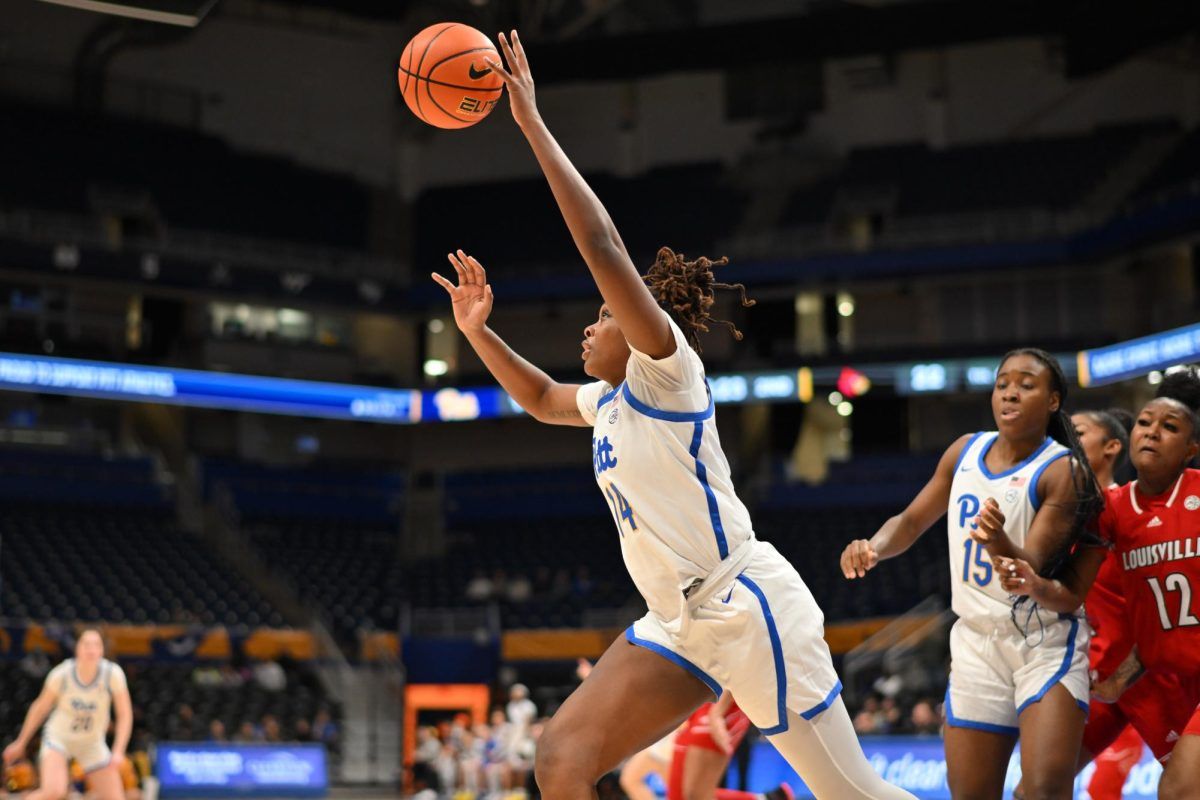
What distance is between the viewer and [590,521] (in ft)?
109

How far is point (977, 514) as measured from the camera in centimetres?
510

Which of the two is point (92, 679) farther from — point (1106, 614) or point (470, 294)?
point (1106, 614)

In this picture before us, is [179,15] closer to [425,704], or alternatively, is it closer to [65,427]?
[425,704]

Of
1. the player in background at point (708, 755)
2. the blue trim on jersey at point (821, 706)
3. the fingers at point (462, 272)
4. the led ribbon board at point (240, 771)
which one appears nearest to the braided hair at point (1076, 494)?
the blue trim on jersey at point (821, 706)

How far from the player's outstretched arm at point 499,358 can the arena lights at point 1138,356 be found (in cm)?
2266

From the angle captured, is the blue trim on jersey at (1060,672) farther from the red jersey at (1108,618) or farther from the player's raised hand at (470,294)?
the player's raised hand at (470,294)

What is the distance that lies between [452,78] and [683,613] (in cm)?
242

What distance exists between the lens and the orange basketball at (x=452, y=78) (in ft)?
18.5

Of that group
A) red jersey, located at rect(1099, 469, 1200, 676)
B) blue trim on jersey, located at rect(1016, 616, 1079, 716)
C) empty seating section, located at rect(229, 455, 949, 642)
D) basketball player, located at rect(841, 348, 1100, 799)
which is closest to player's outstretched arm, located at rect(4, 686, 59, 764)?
basketball player, located at rect(841, 348, 1100, 799)

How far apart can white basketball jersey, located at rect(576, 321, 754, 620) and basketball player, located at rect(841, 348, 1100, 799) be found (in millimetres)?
702

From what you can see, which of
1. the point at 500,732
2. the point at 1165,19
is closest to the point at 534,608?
the point at 500,732

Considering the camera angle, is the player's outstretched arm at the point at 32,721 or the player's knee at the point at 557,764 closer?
the player's knee at the point at 557,764

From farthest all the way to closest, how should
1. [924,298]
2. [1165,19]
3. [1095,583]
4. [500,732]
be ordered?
[924,298], [1165,19], [500,732], [1095,583]

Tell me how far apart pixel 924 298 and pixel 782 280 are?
375 centimetres
